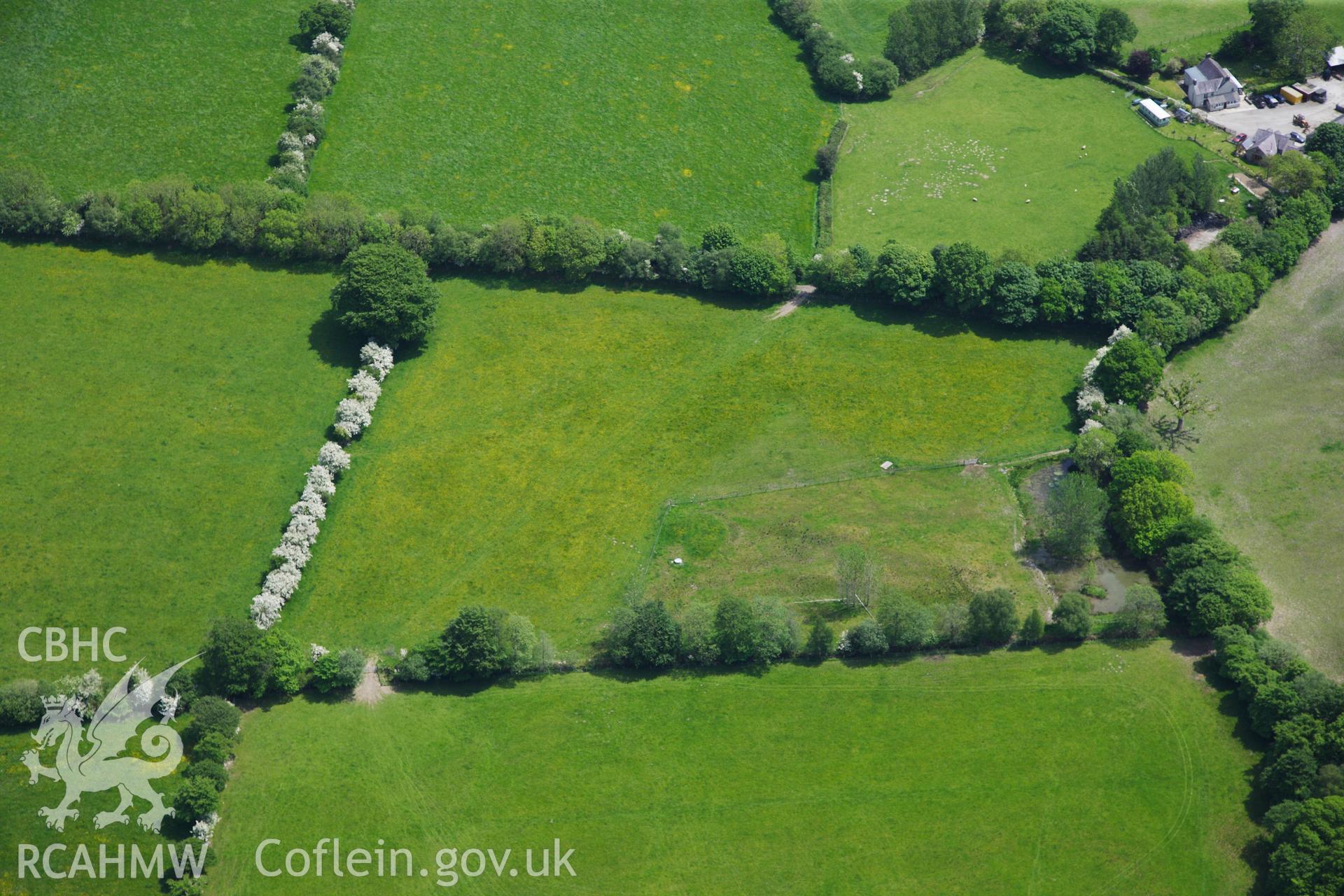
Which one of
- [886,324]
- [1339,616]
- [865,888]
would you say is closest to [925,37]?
[886,324]

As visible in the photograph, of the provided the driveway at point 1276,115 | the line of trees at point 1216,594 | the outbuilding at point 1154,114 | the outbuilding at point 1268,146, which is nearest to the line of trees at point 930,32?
the outbuilding at point 1154,114

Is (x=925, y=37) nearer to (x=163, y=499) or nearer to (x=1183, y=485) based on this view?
(x=1183, y=485)

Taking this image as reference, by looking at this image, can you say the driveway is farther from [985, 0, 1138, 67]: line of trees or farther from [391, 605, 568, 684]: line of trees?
[391, 605, 568, 684]: line of trees

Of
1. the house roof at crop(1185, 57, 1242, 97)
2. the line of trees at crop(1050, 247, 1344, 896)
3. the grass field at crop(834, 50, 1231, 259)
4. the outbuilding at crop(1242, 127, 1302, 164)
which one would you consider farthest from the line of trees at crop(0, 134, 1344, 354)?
the house roof at crop(1185, 57, 1242, 97)

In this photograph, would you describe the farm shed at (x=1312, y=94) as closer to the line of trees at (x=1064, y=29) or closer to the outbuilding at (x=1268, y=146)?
the outbuilding at (x=1268, y=146)

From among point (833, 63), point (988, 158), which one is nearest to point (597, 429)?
point (988, 158)
